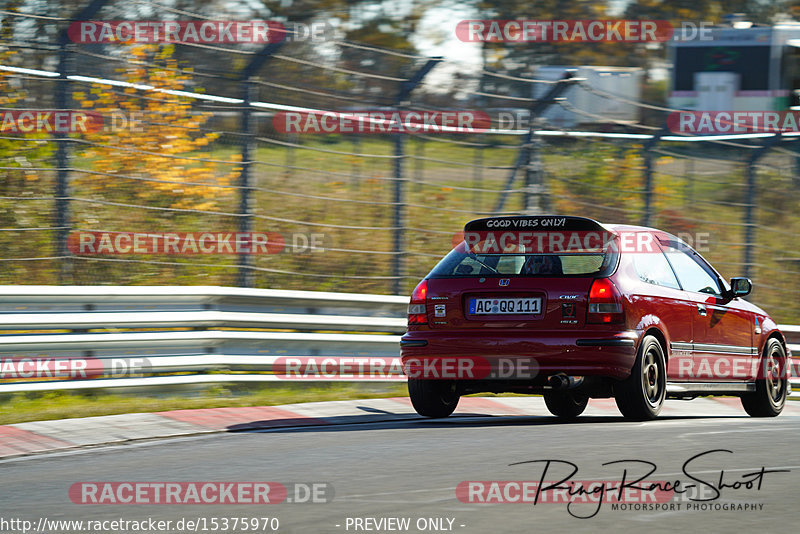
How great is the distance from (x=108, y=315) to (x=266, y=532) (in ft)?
17.1

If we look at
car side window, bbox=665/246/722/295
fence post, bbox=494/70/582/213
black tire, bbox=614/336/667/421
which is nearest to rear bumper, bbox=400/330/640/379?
black tire, bbox=614/336/667/421

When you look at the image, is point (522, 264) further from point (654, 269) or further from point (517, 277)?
point (654, 269)

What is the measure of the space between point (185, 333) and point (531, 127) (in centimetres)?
463

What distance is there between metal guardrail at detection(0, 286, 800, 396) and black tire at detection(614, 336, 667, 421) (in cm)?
296

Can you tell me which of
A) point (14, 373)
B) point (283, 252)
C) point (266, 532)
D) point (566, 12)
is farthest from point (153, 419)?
point (566, 12)

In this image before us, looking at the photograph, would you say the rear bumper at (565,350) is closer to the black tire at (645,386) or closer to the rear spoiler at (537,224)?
the black tire at (645,386)

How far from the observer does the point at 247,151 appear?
11469 millimetres

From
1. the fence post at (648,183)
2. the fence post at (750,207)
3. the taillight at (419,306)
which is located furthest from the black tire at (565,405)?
the fence post at (750,207)

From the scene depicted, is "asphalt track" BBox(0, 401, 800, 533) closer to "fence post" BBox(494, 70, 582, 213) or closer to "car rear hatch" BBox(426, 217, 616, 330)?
"car rear hatch" BBox(426, 217, 616, 330)

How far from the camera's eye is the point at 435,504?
5.72 metres

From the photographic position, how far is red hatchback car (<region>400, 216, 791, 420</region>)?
8805 mm

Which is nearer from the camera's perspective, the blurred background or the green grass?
the green grass

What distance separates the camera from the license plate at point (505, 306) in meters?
8.89

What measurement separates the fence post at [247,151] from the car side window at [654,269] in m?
3.66
